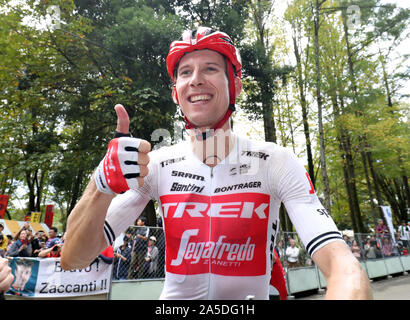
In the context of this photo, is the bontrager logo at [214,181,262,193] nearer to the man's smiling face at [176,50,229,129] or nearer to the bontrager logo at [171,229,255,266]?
the bontrager logo at [171,229,255,266]

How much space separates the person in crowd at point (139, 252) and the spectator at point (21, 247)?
12.6ft

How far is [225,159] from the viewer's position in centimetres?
244

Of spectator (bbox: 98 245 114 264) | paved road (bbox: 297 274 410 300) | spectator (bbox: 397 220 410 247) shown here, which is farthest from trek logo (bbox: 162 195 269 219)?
spectator (bbox: 397 220 410 247)

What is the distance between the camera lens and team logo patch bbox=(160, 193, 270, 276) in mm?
2104

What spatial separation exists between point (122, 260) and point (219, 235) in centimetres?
654

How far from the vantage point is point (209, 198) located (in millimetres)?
2246

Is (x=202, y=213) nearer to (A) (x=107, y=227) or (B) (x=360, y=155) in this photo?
(A) (x=107, y=227)

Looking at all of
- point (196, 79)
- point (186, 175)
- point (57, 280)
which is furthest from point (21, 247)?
point (196, 79)

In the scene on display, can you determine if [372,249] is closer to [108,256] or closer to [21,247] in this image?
[108,256]

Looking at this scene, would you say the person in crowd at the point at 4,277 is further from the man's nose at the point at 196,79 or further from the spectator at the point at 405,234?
the spectator at the point at 405,234

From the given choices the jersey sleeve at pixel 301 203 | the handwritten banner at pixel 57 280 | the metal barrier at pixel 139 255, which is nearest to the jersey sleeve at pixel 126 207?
the jersey sleeve at pixel 301 203

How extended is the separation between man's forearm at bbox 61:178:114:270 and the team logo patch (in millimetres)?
516

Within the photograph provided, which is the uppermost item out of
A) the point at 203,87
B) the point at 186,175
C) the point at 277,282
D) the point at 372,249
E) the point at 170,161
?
the point at 203,87
